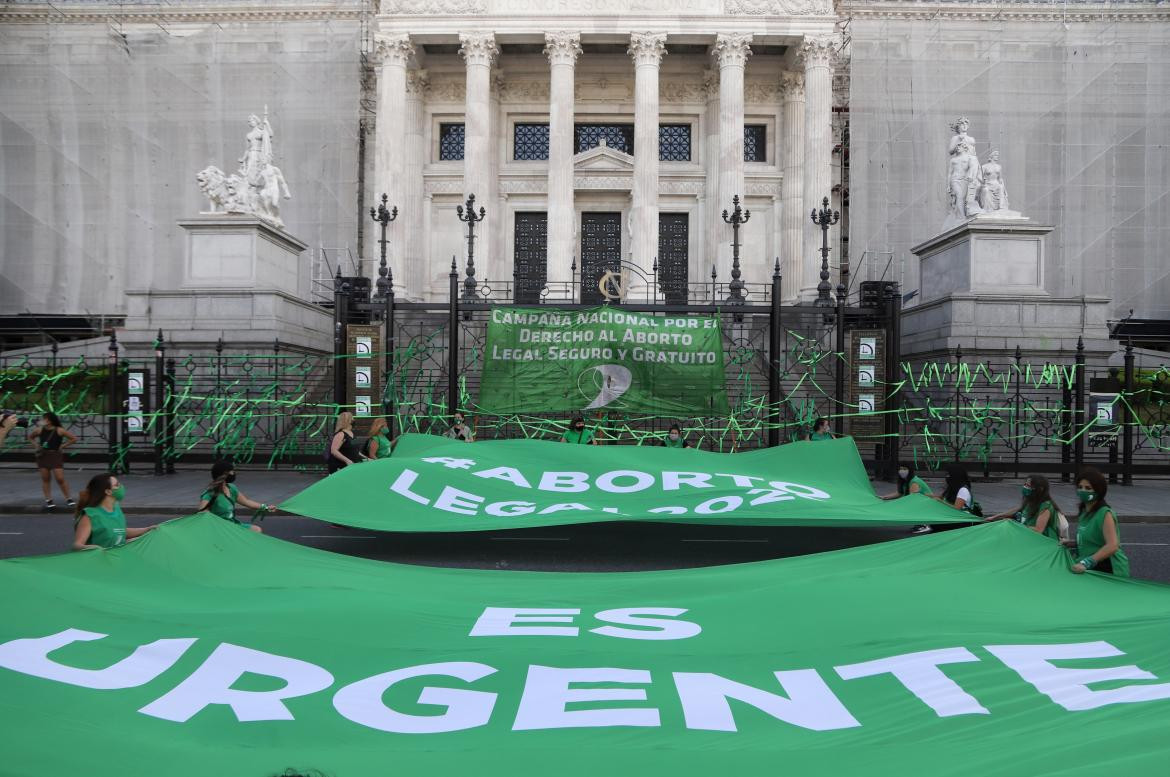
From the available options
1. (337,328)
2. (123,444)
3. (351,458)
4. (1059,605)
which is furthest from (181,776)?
(123,444)

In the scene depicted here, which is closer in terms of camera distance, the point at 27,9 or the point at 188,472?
the point at 188,472

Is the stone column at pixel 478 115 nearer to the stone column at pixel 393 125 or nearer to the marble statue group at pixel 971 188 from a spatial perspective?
the stone column at pixel 393 125

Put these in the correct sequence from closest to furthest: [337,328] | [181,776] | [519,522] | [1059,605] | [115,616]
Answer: [181,776], [115,616], [1059,605], [519,522], [337,328]

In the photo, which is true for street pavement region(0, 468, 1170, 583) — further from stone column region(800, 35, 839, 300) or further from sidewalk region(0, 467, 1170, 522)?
stone column region(800, 35, 839, 300)

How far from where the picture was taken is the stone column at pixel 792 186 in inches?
1282

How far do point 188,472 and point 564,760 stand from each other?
15998 mm

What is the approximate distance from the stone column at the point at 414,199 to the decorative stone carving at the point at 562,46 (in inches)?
234

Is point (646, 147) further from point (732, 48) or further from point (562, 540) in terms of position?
point (562, 540)

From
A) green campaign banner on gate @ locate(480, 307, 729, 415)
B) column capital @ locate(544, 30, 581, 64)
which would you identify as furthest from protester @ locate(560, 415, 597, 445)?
column capital @ locate(544, 30, 581, 64)

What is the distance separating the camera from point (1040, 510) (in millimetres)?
7188

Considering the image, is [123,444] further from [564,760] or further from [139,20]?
[139,20]

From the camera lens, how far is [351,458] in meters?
11.4

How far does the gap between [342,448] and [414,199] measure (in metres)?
24.3

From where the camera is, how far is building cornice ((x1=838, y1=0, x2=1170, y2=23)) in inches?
1319
